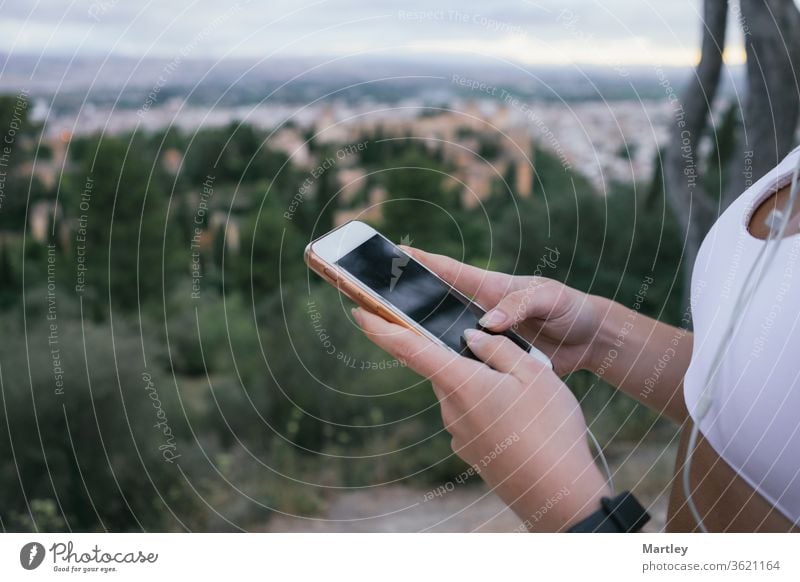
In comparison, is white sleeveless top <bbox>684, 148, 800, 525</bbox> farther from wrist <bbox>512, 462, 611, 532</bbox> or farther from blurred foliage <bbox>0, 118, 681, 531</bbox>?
blurred foliage <bbox>0, 118, 681, 531</bbox>

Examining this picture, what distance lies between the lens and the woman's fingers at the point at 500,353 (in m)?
0.42

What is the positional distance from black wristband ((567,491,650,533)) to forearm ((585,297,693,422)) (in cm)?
11

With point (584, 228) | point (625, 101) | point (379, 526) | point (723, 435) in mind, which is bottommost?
point (379, 526)

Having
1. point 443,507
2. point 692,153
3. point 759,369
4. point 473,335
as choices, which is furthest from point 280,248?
point 759,369

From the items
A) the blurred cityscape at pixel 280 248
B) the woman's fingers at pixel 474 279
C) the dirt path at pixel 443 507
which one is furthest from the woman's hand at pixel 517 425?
the dirt path at pixel 443 507

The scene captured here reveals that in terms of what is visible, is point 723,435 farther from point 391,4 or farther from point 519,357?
point 391,4

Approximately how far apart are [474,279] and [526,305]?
5cm

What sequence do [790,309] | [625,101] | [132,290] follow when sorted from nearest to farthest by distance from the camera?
[790,309], [625,101], [132,290]

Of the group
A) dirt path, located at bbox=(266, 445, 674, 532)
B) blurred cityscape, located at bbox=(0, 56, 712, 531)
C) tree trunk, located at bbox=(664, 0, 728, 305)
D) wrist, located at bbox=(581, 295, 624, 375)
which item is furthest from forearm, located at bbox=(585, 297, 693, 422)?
tree trunk, located at bbox=(664, 0, 728, 305)

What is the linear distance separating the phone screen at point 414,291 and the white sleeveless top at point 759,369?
121 millimetres

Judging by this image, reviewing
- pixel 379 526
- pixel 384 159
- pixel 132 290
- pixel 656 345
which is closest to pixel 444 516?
pixel 379 526

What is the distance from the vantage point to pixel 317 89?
871mm

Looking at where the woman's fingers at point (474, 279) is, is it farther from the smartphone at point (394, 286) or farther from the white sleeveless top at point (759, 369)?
the white sleeveless top at point (759, 369)
